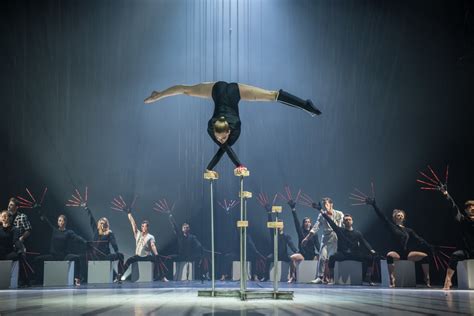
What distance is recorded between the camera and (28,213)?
34.6ft

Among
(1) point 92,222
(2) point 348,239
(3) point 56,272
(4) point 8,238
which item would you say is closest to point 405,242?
(2) point 348,239

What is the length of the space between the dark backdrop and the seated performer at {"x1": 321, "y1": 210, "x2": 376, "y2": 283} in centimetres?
111

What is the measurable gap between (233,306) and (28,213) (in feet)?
23.4

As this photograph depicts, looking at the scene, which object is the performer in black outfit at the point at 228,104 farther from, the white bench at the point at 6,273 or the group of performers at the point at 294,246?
the white bench at the point at 6,273

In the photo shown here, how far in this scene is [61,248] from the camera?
32.7 feet

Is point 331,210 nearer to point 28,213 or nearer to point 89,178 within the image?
point 89,178

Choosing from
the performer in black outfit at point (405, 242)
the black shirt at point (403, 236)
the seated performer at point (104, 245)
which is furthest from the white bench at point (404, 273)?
the seated performer at point (104, 245)

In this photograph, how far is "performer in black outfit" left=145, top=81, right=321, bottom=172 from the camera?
17.1 ft

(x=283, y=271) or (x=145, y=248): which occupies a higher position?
(x=145, y=248)

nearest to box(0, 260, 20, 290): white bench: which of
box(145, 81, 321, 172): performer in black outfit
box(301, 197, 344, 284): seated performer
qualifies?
box(145, 81, 321, 172): performer in black outfit

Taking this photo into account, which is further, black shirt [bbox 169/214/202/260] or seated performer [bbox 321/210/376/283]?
black shirt [bbox 169/214/202/260]

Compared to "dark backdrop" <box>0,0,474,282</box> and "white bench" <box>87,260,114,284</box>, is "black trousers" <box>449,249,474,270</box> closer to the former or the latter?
"dark backdrop" <box>0,0,474,282</box>

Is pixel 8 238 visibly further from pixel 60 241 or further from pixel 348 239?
pixel 348 239

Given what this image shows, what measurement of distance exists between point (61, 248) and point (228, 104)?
5.77 meters
